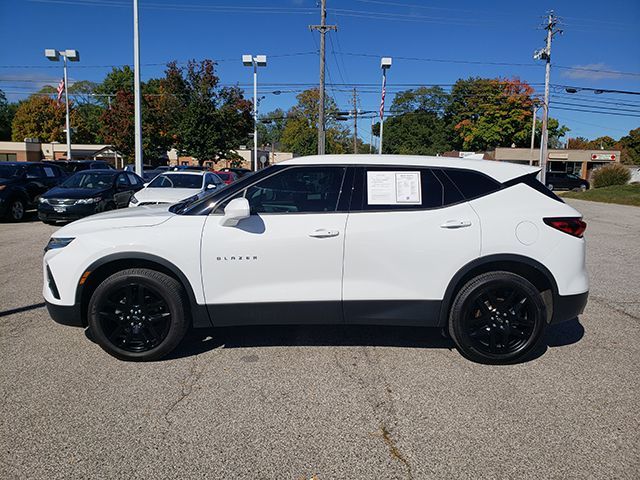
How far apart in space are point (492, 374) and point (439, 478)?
1478 millimetres

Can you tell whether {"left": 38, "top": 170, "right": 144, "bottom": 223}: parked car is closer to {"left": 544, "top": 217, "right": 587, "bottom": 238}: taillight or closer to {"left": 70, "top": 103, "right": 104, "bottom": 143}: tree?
{"left": 544, "top": 217, "right": 587, "bottom": 238}: taillight

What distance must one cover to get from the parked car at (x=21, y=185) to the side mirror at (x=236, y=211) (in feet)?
38.8

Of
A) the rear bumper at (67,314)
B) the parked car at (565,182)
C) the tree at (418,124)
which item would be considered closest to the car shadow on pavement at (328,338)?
the rear bumper at (67,314)

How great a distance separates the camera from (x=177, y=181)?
1257 cm

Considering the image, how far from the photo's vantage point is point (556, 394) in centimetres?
343

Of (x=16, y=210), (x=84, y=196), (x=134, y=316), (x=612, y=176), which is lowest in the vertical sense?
(x=134, y=316)

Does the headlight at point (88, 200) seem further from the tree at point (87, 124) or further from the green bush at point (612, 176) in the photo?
the tree at point (87, 124)

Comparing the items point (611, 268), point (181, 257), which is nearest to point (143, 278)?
point (181, 257)

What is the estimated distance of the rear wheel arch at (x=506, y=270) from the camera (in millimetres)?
3779

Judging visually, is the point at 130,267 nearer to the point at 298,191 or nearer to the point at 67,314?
the point at 67,314

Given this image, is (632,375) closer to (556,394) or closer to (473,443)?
(556,394)

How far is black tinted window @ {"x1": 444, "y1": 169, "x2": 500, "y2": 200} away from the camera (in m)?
3.89

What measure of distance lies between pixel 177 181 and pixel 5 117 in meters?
86.7

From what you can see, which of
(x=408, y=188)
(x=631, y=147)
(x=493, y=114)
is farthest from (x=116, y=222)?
(x=631, y=147)
